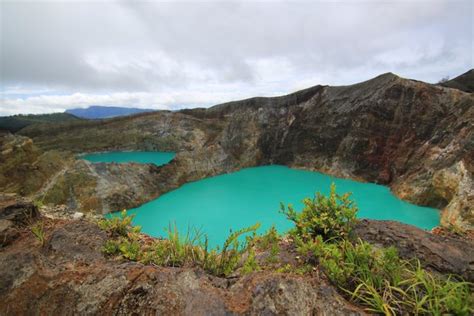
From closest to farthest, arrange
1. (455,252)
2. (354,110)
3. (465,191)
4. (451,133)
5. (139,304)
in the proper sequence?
(139,304)
(455,252)
(465,191)
(451,133)
(354,110)

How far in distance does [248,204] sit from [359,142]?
697 centimetres

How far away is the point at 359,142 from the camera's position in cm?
1212

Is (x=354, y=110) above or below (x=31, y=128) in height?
above

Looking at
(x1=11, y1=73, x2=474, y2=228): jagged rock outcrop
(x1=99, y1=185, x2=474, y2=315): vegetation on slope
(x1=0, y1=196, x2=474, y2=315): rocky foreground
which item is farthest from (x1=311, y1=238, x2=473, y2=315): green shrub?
(x1=11, y1=73, x2=474, y2=228): jagged rock outcrop

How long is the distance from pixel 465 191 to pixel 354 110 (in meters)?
7.09

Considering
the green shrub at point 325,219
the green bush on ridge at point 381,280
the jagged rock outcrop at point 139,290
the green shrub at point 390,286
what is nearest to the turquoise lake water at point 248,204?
the green shrub at point 325,219

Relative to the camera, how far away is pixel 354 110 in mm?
12750

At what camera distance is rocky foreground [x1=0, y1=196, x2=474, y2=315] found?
192 centimetres

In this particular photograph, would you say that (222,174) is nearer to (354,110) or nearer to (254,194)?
(254,194)

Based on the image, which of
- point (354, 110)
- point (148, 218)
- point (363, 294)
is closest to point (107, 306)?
point (363, 294)

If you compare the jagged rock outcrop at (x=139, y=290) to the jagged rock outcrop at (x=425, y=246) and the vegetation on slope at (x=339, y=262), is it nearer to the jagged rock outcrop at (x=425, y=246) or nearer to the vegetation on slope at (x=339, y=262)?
the vegetation on slope at (x=339, y=262)

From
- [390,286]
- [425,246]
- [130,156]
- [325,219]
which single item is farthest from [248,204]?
[130,156]

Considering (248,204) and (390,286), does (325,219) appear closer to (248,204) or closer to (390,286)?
(390,286)

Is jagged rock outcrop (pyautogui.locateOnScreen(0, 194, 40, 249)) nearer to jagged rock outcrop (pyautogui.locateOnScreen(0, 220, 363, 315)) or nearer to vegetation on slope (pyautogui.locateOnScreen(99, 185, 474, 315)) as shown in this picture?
jagged rock outcrop (pyautogui.locateOnScreen(0, 220, 363, 315))
